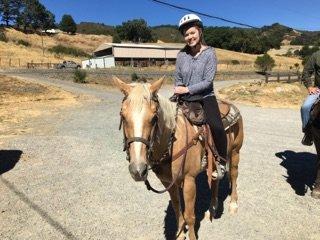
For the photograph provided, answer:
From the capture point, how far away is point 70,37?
126 metres

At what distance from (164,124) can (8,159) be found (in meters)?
7.97

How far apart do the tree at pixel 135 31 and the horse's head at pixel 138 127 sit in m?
126

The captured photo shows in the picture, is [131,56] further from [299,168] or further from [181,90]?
[181,90]

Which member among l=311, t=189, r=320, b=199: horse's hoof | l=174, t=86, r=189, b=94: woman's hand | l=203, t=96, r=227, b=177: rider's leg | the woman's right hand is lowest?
l=311, t=189, r=320, b=199: horse's hoof

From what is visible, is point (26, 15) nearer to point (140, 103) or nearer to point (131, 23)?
point (131, 23)

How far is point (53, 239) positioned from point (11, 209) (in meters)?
1.70

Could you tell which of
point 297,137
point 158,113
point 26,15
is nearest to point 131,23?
point 26,15


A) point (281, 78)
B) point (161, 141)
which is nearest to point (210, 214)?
point (161, 141)

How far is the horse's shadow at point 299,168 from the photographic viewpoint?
8180 mm

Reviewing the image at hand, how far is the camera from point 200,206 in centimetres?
708

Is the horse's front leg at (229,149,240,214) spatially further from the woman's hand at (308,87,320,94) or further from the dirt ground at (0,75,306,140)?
the dirt ground at (0,75,306,140)

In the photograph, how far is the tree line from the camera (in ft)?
415

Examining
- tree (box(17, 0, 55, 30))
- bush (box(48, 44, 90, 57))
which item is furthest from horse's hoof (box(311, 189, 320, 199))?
tree (box(17, 0, 55, 30))

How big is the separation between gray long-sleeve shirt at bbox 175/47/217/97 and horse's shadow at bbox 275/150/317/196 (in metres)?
4.07
